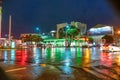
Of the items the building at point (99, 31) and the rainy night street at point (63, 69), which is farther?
the building at point (99, 31)

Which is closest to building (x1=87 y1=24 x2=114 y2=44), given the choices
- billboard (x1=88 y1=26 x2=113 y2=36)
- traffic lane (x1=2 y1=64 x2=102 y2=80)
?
billboard (x1=88 y1=26 x2=113 y2=36)

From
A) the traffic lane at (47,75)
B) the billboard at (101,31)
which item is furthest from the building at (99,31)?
the traffic lane at (47,75)

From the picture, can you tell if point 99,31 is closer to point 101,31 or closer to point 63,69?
point 101,31

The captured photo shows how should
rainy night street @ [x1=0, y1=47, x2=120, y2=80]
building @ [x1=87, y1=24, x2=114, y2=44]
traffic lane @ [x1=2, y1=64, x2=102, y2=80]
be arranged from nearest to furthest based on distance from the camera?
traffic lane @ [x1=2, y1=64, x2=102, y2=80] < rainy night street @ [x1=0, y1=47, x2=120, y2=80] < building @ [x1=87, y1=24, x2=114, y2=44]

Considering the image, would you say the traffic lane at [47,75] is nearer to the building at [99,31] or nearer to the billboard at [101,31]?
the building at [99,31]

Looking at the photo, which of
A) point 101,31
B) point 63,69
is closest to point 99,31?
point 101,31

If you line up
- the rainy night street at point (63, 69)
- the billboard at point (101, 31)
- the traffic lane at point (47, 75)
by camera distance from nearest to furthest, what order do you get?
the traffic lane at point (47, 75) → the rainy night street at point (63, 69) → the billboard at point (101, 31)

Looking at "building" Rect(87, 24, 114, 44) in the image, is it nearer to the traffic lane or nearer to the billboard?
the billboard

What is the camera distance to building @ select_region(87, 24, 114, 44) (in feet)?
557

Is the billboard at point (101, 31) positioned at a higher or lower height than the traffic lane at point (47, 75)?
higher

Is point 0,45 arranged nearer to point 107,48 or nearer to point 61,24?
point 107,48

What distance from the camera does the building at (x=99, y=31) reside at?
16975 centimetres

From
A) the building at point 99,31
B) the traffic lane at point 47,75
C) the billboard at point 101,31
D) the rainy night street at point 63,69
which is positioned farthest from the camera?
the building at point 99,31

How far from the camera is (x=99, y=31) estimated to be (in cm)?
18238
